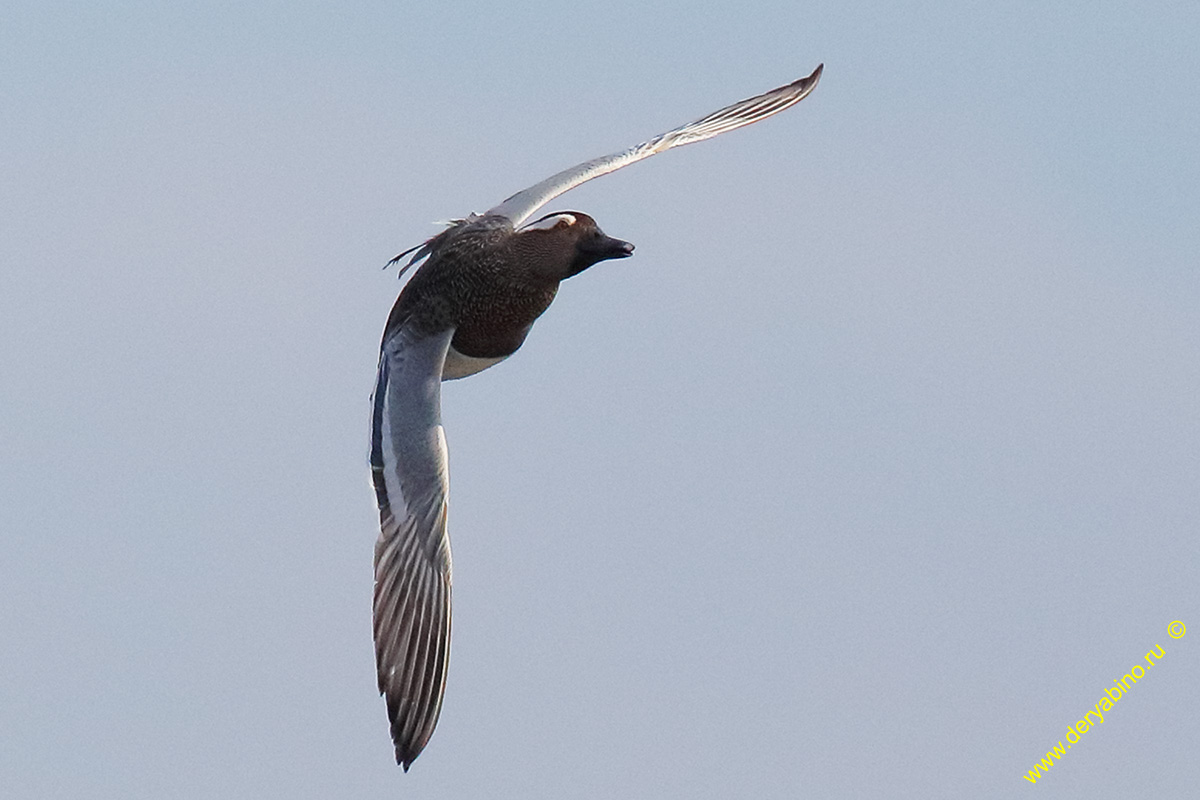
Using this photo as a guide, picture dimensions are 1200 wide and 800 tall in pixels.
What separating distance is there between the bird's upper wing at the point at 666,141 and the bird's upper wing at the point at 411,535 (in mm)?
1754

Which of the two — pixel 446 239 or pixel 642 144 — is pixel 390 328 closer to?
pixel 446 239

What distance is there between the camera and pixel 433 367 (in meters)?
17.5

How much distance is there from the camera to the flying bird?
1652 centimetres

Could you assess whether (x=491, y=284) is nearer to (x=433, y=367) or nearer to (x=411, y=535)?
(x=433, y=367)

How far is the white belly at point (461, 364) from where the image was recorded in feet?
60.2

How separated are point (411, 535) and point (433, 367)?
1405 millimetres

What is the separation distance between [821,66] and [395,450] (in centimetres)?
698

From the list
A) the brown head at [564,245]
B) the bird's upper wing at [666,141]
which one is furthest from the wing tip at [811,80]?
the brown head at [564,245]

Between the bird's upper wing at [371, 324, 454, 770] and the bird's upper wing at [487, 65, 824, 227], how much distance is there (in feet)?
5.75

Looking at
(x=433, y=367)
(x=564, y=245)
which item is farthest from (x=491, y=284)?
(x=433, y=367)

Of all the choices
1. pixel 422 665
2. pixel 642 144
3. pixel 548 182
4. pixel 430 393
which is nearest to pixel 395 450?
pixel 430 393

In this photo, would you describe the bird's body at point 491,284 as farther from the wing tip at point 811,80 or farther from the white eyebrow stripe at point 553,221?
the wing tip at point 811,80

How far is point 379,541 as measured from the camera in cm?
1698

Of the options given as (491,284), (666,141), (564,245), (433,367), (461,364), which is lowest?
(433,367)
